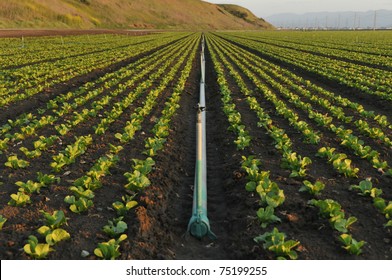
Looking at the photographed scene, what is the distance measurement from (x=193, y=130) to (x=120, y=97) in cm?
420

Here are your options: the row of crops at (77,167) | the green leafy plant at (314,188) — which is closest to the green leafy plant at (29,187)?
the row of crops at (77,167)

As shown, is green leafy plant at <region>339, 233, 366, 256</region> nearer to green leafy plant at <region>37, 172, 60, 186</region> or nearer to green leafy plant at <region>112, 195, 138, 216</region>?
green leafy plant at <region>112, 195, 138, 216</region>

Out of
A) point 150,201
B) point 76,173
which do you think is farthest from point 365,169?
point 76,173

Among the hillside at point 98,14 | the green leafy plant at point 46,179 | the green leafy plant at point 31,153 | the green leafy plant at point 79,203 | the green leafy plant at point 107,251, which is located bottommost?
the green leafy plant at point 107,251

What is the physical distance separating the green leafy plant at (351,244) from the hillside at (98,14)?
8987 cm

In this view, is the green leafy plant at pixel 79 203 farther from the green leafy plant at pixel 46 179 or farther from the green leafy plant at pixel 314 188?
the green leafy plant at pixel 314 188

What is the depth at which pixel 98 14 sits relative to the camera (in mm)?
127750

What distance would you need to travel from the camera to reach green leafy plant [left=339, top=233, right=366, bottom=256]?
4156mm

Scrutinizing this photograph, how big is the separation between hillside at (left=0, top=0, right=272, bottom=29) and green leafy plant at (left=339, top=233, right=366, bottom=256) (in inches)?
3538

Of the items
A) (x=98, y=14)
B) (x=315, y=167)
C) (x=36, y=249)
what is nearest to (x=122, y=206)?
(x=36, y=249)

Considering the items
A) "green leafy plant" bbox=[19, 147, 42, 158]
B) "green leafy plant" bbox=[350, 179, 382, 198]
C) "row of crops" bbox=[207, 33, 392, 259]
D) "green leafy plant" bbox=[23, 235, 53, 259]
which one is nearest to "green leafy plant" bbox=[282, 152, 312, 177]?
"row of crops" bbox=[207, 33, 392, 259]

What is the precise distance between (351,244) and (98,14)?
137 metres

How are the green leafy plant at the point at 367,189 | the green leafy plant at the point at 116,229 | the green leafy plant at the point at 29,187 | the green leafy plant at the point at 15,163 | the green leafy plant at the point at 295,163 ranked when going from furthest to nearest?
the green leafy plant at the point at 15,163 → the green leafy plant at the point at 295,163 → the green leafy plant at the point at 29,187 → the green leafy plant at the point at 367,189 → the green leafy plant at the point at 116,229

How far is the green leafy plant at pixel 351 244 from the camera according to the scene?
13.6 ft
